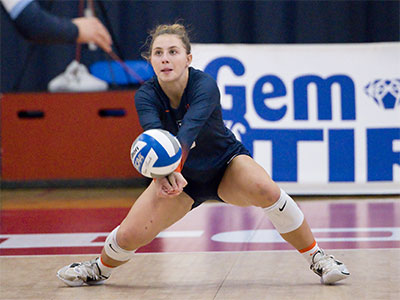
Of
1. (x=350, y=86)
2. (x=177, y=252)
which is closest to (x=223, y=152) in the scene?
(x=177, y=252)

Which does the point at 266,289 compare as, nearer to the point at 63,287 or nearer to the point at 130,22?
the point at 63,287

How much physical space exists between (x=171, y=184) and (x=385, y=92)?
3235 mm

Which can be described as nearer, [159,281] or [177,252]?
[159,281]

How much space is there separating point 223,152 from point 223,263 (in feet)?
2.10

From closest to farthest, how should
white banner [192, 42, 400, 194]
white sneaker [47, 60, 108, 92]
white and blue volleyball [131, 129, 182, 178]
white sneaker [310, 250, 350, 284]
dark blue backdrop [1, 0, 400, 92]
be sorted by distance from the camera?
white and blue volleyball [131, 129, 182, 178]
white sneaker [310, 250, 350, 284]
white banner [192, 42, 400, 194]
white sneaker [47, 60, 108, 92]
dark blue backdrop [1, 0, 400, 92]

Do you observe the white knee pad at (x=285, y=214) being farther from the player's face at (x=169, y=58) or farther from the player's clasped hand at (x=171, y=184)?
the player's face at (x=169, y=58)

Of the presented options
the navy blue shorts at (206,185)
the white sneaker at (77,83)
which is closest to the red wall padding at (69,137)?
the white sneaker at (77,83)

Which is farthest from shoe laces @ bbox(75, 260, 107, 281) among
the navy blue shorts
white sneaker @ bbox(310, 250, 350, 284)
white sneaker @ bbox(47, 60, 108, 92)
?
white sneaker @ bbox(47, 60, 108, 92)

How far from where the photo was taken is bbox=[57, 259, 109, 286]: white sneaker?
314 centimetres

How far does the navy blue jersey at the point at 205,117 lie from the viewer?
2975 mm

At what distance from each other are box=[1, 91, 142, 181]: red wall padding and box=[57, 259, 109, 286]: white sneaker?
339cm

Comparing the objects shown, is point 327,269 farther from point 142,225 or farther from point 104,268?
point 104,268

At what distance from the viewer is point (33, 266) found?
354 centimetres

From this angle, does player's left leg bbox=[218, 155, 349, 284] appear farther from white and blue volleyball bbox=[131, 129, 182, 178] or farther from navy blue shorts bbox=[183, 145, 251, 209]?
white and blue volleyball bbox=[131, 129, 182, 178]
